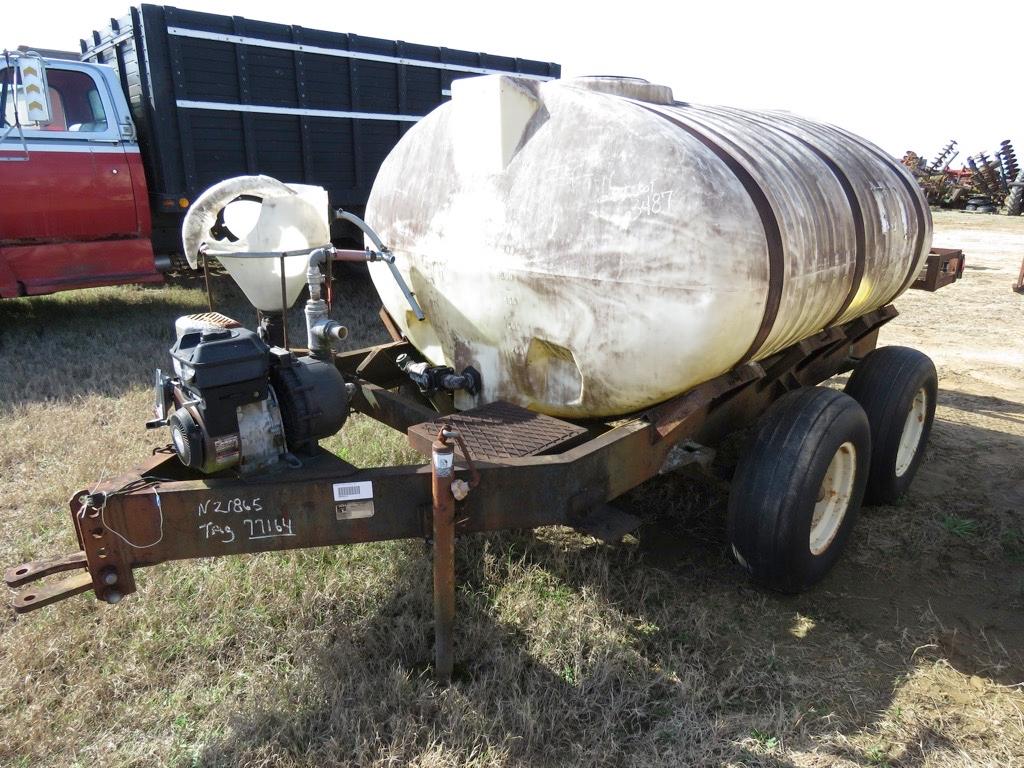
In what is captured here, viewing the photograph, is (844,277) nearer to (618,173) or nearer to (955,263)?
(618,173)

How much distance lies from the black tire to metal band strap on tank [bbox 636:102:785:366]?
137 centimetres

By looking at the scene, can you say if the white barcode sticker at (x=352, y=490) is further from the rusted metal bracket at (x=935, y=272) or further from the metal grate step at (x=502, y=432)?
the rusted metal bracket at (x=935, y=272)

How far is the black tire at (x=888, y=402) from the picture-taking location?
364 centimetres

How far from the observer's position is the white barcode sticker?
2.15m

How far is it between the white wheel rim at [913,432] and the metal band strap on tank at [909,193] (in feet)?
1.89

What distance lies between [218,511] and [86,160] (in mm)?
5334

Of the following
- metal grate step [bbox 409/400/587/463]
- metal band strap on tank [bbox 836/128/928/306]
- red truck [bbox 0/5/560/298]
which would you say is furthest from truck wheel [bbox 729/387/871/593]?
red truck [bbox 0/5/560/298]

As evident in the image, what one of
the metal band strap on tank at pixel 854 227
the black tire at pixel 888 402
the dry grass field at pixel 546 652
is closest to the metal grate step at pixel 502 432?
the dry grass field at pixel 546 652

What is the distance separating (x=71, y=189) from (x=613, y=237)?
545 centimetres

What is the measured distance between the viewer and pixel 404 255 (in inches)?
129

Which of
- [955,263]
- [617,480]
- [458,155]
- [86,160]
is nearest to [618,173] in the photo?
[458,155]

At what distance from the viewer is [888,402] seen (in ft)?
12.0

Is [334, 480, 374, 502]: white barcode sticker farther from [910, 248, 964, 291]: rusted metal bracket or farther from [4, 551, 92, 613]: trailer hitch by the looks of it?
[910, 248, 964, 291]: rusted metal bracket

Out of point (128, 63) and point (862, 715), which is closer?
point (862, 715)
